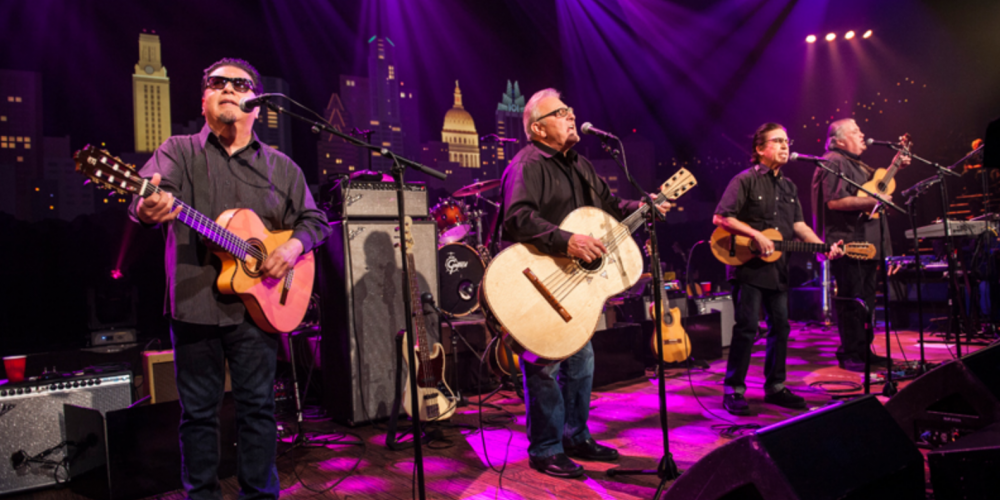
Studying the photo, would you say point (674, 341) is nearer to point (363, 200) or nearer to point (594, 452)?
point (594, 452)

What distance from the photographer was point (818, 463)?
1.72m

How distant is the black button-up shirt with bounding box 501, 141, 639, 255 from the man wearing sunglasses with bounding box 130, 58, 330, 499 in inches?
41.9

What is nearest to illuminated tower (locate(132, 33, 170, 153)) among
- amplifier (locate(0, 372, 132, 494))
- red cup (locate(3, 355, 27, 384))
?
red cup (locate(3, 355, 27, 384))

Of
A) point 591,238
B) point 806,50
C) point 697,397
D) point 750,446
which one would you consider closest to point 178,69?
point 591,238

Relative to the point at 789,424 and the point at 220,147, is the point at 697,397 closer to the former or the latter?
the point at 789,424

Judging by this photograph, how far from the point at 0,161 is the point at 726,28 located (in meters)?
11.6

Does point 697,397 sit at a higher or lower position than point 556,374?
lower

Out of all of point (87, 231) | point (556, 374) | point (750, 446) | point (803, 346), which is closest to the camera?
point (750, 446)

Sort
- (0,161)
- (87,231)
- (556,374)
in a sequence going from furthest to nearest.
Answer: (87,231)
(0,161)
(556,374)

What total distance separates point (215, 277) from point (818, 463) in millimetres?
2416

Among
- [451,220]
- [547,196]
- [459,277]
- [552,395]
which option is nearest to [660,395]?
[552,395]

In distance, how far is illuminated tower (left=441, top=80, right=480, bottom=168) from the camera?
8.59 m

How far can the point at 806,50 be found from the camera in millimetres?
11438

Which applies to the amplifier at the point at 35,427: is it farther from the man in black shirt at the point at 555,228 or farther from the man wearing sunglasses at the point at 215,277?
the man in black shirt at the point at 555,228
